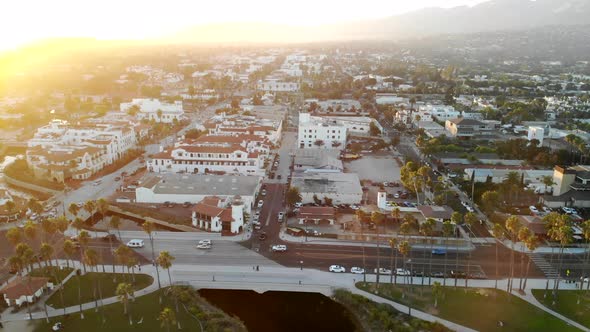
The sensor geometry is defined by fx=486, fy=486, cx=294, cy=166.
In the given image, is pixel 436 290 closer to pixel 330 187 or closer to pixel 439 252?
pixel 439 252

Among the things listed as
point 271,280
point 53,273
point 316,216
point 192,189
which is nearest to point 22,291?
point 53,273

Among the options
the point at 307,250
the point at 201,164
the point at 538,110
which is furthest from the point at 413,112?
the point at 307,250

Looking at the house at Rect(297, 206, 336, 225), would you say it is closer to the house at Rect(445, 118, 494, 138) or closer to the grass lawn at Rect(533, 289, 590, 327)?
the grass lawn at Rect(533, 289, 590, 327)

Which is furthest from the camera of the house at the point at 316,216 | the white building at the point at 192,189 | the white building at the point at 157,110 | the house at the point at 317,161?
the white building at the point at 157,110

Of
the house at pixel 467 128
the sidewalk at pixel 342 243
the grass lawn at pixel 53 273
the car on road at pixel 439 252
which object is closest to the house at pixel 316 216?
the sidewalk at pixel 342 243

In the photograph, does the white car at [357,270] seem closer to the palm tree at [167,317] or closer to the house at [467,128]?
the palm tree at [167,317]

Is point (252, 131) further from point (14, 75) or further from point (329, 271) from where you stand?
point (14, 75)
